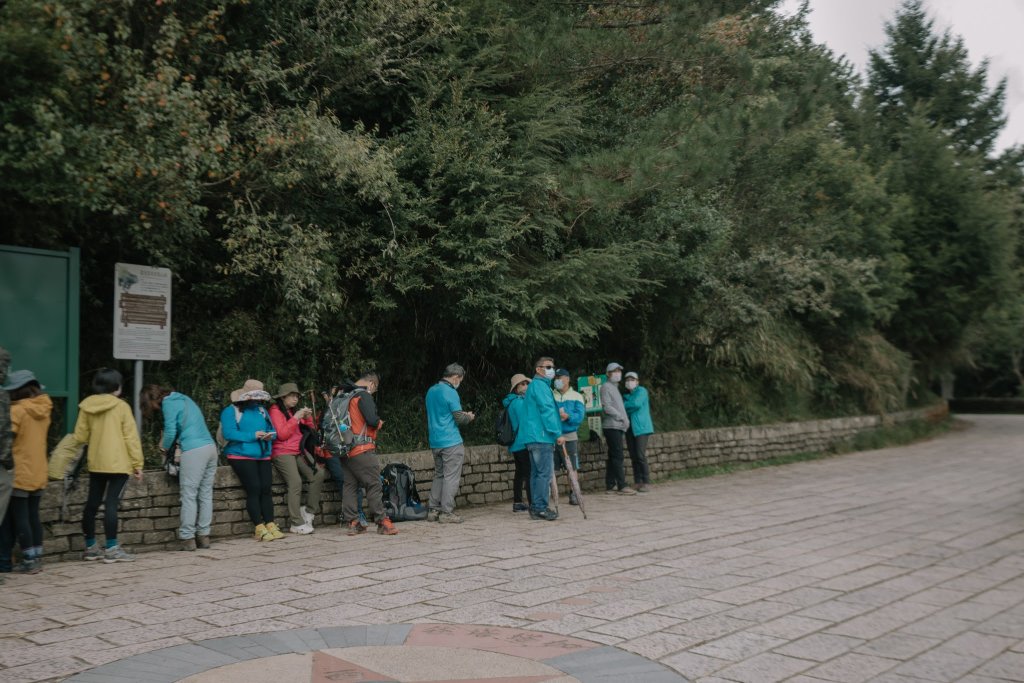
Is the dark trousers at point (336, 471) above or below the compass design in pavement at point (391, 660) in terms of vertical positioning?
above

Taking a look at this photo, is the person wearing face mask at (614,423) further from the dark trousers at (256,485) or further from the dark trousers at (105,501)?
the dark trousers at (105,501)

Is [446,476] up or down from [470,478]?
up

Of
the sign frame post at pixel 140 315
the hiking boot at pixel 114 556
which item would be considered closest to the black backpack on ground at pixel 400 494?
the sign frame post at pixel 140 315

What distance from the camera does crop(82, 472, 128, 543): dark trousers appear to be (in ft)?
27.7

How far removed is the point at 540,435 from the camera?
445 inches

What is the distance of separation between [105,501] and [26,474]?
79 centimetres

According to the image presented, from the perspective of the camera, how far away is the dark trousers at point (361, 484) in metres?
10.1

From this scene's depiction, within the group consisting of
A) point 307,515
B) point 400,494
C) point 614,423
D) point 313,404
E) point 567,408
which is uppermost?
point 313,404

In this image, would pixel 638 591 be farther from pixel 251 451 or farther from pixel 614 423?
pixel 614 423

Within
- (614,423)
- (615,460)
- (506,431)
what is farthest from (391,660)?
(615,460)

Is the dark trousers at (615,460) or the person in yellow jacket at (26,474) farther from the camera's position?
the dark trousers at (615,460)

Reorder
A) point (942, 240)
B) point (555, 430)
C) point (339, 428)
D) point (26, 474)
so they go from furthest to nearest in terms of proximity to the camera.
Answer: point (942, 240), point (555, 430), point (339, 428), point (26, 474)

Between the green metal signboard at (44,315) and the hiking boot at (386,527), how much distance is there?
3.33 meters

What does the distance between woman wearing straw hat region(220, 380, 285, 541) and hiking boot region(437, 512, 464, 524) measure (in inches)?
78.9
